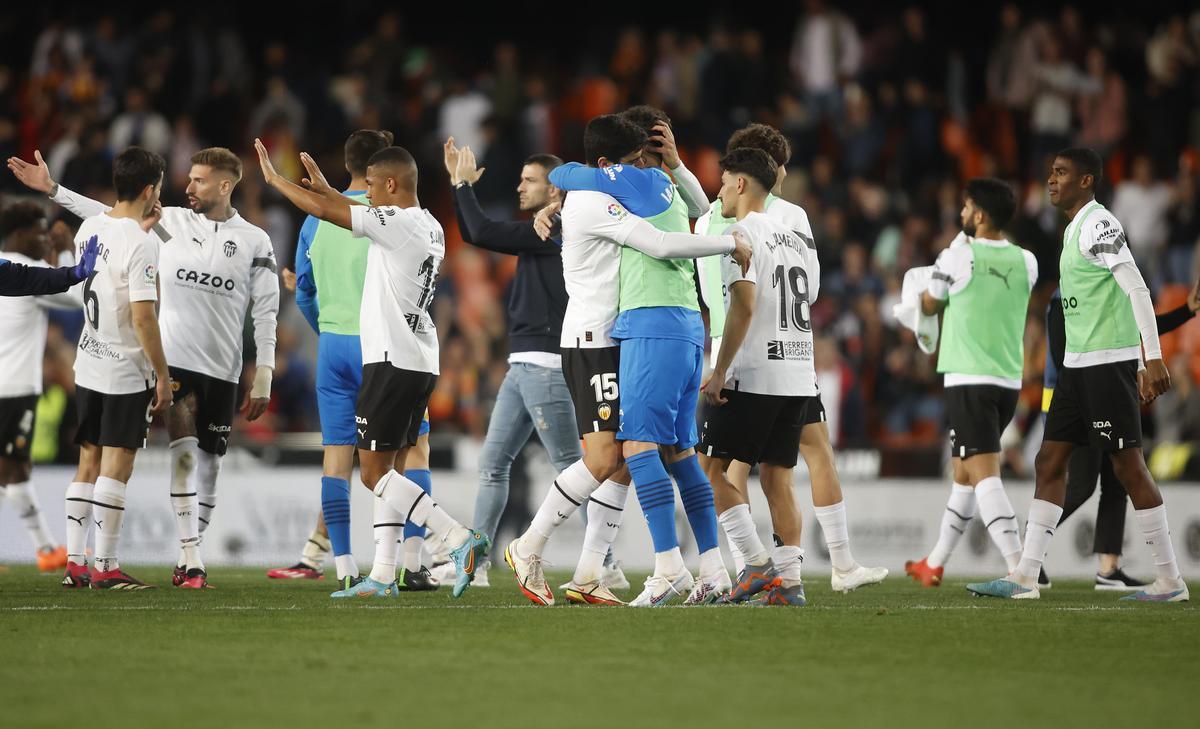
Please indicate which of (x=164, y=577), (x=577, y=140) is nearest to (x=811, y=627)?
(x=164, y=577)

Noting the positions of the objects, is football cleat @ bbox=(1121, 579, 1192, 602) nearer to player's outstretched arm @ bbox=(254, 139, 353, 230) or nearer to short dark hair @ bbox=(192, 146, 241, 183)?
player's outstretched arm @ bbox=(254, 139, 353, 230)

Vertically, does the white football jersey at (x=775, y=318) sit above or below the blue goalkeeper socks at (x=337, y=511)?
above

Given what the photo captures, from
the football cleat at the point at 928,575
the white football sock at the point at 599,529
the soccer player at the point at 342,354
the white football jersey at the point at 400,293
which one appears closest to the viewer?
the white football sock at the point at 599,529

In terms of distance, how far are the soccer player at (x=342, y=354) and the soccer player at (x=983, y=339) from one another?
3413mm

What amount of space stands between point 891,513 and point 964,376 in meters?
4.41

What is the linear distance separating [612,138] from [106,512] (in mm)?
3692

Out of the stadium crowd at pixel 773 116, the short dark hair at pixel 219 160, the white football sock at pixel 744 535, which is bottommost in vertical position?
the white football sock at pixel 744 535

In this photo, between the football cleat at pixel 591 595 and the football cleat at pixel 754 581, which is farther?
the football cleat at pixel 754 581

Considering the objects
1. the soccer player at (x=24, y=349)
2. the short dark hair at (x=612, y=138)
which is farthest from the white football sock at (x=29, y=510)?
the short dark hair at (x=612, y=138)

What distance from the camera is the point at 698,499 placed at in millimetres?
7812

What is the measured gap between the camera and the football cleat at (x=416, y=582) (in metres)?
9.02

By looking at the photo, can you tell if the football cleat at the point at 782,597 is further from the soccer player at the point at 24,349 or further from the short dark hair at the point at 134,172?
the soccer player at the point at 24,349

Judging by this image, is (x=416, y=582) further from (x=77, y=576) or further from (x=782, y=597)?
(x=782, y=597)

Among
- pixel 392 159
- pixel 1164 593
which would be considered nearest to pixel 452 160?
pixel 392 159
